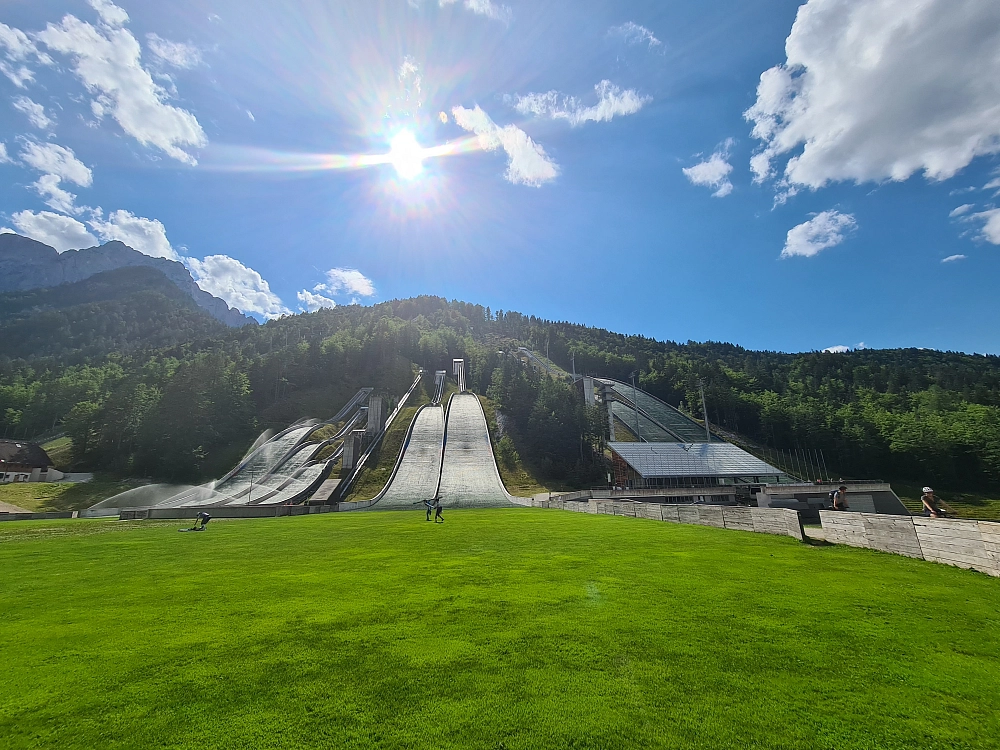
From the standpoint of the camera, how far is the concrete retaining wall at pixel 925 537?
900 centimetres

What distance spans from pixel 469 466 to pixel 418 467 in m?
5.77

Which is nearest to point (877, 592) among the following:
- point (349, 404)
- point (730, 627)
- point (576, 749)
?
point (730, 627)

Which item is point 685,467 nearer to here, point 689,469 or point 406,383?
point 689,469

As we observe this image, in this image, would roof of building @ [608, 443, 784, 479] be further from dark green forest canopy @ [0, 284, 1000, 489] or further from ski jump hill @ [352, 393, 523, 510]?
ski jump hill @ [352, 393, 523, 510]

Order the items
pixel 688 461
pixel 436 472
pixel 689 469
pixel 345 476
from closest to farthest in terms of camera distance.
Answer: pixel 345 476 < pixel 436 472 < pixel 689 469 < pixel 688 461

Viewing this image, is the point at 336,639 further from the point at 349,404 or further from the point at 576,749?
the point at 349,404

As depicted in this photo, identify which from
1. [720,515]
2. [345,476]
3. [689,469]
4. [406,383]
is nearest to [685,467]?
[689,469]

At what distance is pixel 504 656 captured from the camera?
5.18 metres

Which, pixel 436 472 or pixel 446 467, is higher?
pixel 446 467

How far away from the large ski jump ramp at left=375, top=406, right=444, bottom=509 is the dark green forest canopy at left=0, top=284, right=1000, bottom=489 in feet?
39.7

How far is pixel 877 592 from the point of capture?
7.74 meters

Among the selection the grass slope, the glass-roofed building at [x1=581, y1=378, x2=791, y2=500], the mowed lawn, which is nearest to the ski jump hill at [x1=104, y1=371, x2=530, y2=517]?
the grass slope

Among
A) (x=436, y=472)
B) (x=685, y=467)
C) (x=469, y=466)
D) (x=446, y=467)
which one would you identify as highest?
(x=469, y=466)

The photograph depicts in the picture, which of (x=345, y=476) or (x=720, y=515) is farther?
(x=345, y=476)
